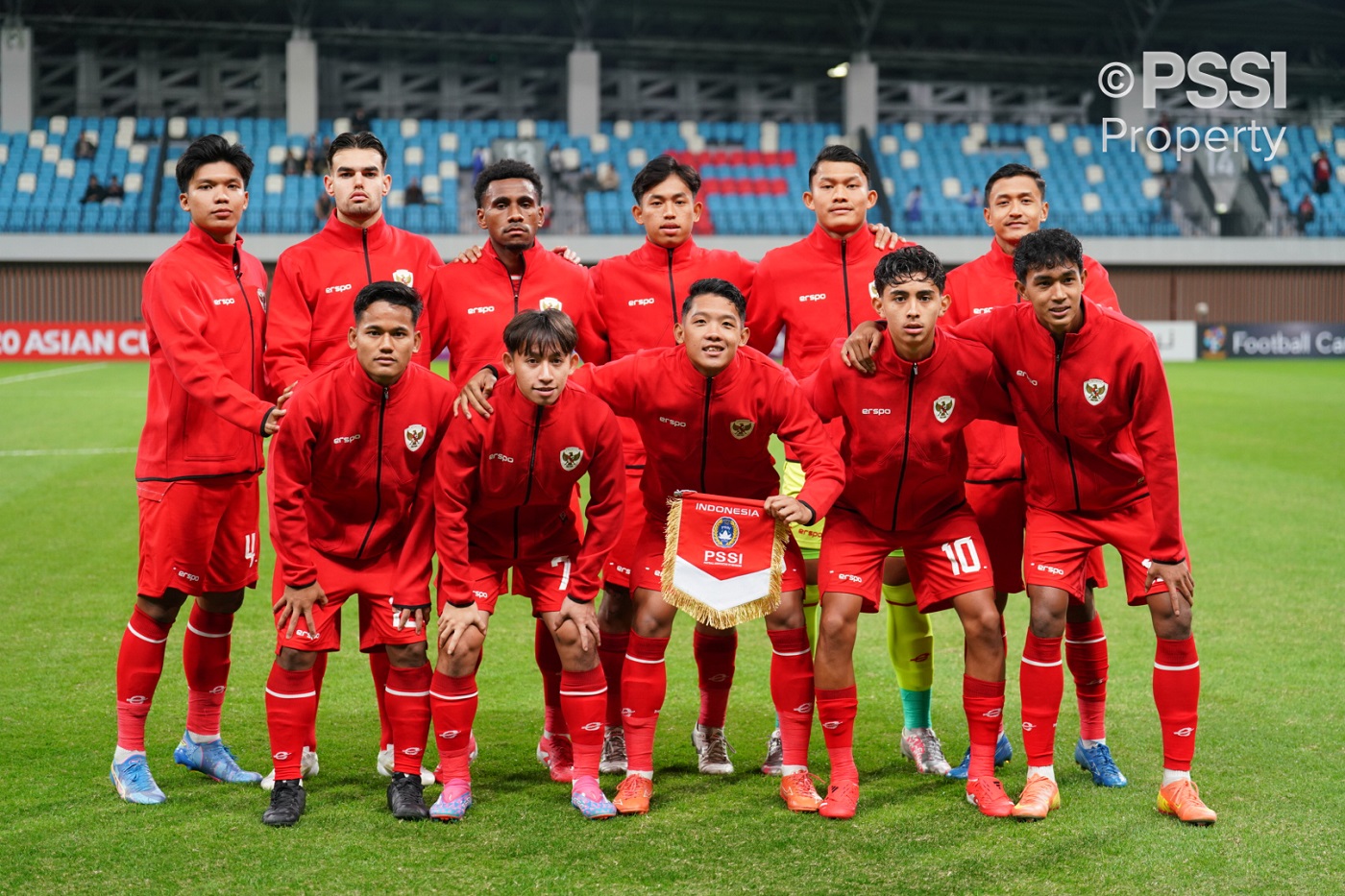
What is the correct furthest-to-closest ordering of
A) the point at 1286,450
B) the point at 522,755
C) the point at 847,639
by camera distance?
1. the point at 1286,450
2. the point at 522,755
3. the point at 847,639

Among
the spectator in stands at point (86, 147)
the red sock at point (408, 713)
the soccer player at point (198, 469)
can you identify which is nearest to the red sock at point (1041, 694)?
the red sock at point (408, 713)

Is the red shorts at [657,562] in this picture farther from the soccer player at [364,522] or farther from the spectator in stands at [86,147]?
the spectator in stands at [86,147]

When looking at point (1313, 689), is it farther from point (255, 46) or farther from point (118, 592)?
point (255, 46)

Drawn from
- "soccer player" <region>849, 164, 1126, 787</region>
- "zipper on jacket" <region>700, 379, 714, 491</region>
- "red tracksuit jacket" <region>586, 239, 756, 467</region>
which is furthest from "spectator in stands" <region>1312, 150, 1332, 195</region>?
"zipper on jacket" <region>700, 379, 714, 491</region>

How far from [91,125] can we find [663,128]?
590 inches

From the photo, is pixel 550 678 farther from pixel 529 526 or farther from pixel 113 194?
pixel 113 194

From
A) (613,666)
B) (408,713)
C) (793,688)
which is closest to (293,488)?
(408,713)

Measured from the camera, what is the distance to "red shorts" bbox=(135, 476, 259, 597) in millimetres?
4762

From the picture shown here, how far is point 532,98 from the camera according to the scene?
35.8 m

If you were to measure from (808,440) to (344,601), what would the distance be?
1771mm

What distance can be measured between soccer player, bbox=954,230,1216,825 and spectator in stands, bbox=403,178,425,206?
28.9 meters

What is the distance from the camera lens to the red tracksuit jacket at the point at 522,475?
4570mm

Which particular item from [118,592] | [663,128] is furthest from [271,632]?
[663,128]

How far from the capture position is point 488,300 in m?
5.36
